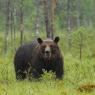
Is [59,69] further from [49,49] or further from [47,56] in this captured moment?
[49,49]

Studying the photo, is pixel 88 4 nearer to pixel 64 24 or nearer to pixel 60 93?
pixel 64 24

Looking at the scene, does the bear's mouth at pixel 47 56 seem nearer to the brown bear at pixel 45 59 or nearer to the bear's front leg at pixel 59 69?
the brown bear at pixel 45 59

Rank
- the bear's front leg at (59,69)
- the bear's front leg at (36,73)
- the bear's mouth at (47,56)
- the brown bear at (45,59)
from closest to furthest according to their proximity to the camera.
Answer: the bear's mouth at (47,56) → the brown bear at (45,59) → the bear's front leg at (36,73) → the bear's front leg at (59,69)

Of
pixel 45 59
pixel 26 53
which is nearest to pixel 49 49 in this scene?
pixel 45 59

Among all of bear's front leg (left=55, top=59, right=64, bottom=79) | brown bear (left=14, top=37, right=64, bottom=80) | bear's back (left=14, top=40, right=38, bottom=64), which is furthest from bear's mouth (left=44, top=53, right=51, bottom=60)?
bear's back (left=14, top=40, right=38, bottom=64)

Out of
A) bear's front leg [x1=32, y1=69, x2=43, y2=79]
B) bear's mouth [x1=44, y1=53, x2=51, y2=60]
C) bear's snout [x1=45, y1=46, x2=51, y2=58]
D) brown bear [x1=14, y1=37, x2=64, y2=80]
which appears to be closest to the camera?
bear's snout [x1=45, y1=46, x2=51, y2=58]

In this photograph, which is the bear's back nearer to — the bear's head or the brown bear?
the brown bear

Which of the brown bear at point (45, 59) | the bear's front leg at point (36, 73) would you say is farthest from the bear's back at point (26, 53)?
the bear's front leg at point (36, 73)

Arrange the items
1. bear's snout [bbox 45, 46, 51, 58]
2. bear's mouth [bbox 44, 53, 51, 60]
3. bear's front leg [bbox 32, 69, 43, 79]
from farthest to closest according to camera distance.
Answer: bear's front leg [bbox 32, 69, 43, 79] → bear's mouth [bbox 44, 53, 51, 60] → bear's snout [bbox 45, 46, 51, 58]

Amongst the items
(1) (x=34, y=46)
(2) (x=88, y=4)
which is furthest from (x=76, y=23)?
(1) (x=34, y=46)

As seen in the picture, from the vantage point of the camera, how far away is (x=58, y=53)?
41.5 ft

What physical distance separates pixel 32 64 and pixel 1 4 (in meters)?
71.9

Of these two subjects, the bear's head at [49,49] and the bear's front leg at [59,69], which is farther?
the bear's front leg at [59,69]

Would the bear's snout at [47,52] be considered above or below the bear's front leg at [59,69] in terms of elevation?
above
